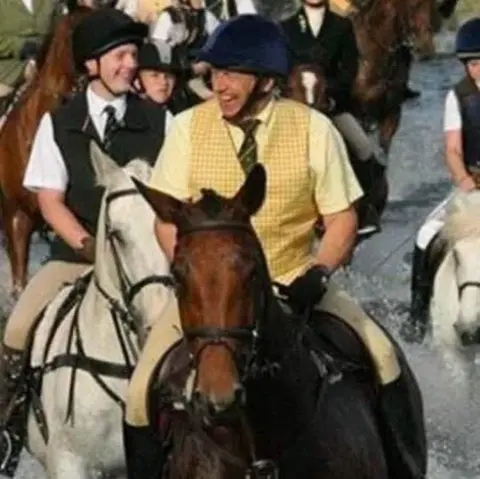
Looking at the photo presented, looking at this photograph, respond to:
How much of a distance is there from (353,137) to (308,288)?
8194mm

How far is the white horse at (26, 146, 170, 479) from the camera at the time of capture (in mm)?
8711

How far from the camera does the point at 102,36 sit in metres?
9.98

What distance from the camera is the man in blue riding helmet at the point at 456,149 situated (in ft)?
42.8

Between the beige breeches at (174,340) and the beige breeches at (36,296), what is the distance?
1473 mm

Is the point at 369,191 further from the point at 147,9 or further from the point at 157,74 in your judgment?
the point at 157,74

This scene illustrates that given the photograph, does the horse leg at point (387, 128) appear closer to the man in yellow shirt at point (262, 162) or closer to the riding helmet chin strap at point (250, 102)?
the man in yellow shirt at point (262, 162)

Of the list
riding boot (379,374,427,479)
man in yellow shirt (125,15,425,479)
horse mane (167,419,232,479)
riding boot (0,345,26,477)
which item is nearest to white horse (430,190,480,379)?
riding boot (0,345,26,477)

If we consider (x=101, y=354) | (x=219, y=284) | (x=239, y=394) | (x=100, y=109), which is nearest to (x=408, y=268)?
(x=100, y=109)

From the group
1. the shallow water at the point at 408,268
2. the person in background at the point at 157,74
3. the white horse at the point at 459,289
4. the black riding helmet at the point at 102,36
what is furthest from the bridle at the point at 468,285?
the black riding helmet at the point at 102,36

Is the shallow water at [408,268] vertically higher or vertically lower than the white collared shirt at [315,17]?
lower

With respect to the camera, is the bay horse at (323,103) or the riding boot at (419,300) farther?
the bay horse at (323,103)

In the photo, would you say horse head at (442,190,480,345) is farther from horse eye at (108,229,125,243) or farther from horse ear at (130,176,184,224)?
horse ear at (130,176,184,224)

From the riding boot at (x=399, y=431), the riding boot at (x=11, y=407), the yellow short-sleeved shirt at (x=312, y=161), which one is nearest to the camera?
the yellow short-sleeved shirt at (x=312, y=161)

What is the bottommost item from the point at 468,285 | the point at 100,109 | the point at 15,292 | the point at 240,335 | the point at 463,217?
the point at 15,292
